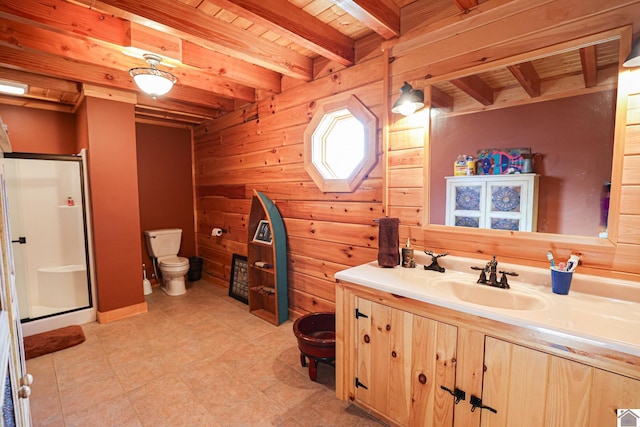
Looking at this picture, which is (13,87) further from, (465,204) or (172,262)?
(465,204)

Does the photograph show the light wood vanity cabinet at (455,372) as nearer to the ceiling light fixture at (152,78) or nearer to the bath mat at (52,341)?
the ceiling light fixture at (152,78)

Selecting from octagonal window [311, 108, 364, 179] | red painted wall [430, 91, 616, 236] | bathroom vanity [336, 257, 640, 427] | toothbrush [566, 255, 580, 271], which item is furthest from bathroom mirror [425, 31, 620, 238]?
octagonal window [311, 108, 364, 179]

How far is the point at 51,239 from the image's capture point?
3061 millimetres

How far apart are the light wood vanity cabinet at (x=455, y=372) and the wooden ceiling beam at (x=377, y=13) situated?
60.9 inches

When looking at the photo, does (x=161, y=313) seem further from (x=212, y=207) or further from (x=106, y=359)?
(x=212, y=207)

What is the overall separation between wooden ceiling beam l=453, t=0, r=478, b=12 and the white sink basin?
1527 millimetres

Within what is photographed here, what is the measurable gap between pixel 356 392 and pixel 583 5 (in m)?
2.27

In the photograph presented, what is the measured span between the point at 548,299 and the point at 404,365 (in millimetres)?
726

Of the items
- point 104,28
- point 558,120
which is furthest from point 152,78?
point 558,120

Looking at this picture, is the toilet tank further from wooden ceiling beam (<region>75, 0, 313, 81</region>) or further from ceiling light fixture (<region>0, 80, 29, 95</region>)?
wooden ceiling beam (<region>75, 0, 313, 81</region>)

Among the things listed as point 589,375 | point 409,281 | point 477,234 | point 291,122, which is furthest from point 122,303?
point 589,375

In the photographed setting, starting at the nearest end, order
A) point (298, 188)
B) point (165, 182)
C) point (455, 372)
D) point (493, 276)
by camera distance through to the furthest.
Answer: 1. point (455, 372)
2. point (493, 276)
3. point (298, 188)
4. point (165, 182)

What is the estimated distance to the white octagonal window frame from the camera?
2348mm

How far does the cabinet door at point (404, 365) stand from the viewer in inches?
54.1
